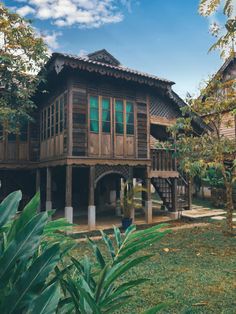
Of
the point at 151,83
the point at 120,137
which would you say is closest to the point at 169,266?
the point at 120,137

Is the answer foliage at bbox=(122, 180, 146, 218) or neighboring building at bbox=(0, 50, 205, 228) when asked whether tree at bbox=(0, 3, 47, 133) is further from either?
foliage at bbox=(122, 180, 146, 218)

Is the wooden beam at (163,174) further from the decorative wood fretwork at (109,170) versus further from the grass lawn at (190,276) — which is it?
the grass lawn at (190,276)

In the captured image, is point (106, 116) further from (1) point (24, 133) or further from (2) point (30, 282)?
(2) point (30, 282)

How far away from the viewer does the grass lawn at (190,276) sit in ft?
15.0

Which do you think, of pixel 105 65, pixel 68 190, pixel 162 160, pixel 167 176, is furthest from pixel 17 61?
pixel 167 176

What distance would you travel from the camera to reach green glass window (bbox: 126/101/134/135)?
1230 centimetres

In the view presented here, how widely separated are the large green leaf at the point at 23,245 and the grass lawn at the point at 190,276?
2431mm

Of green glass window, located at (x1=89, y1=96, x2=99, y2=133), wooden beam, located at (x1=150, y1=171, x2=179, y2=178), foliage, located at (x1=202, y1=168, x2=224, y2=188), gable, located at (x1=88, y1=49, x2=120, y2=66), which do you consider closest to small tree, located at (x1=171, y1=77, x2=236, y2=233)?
foliage, located at (x1=202, y1=168, x2=224, y2=188)

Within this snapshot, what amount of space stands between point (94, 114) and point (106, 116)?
569mm

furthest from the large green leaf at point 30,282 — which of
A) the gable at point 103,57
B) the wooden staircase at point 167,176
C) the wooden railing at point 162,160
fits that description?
the gable at point 103,57

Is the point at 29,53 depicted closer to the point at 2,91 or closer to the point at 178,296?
the point at 2,91

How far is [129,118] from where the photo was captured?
12414 mm

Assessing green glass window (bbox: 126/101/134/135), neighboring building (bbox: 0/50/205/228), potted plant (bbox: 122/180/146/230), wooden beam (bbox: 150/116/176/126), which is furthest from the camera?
wooden beam (bbox: 150/116/176/126)

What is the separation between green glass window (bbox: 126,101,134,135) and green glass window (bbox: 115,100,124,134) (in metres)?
0.27
